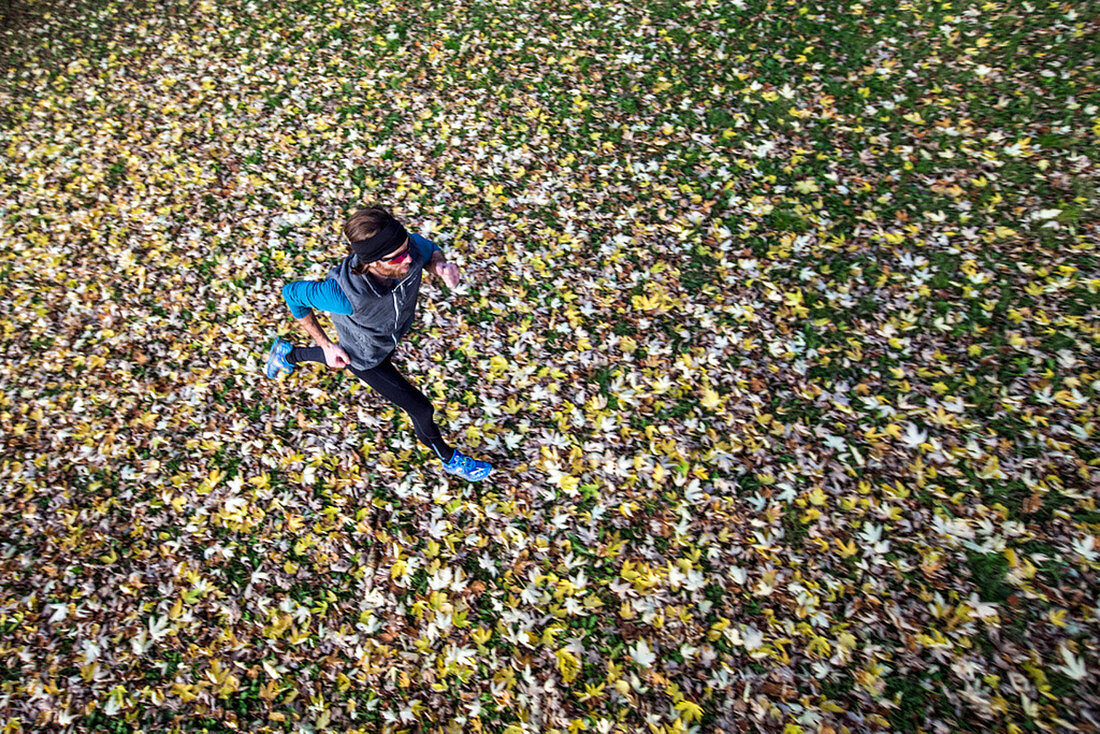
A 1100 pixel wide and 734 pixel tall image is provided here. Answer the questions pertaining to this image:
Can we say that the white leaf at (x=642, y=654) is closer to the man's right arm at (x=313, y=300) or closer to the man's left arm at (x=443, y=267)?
the man's left arm at (x=443, y=267)

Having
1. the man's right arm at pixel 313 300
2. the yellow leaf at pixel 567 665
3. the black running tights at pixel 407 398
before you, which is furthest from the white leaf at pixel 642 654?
the man's right arm at pixel 313 300

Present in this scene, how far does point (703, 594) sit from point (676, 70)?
765 centimetres

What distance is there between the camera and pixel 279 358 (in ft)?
18.4

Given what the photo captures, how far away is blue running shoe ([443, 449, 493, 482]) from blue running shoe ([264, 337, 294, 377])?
208 cm

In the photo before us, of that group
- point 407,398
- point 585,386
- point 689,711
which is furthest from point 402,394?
point 689,711

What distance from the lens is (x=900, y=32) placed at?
27.3 feet

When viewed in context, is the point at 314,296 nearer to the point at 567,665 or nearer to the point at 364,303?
the point at 364,303

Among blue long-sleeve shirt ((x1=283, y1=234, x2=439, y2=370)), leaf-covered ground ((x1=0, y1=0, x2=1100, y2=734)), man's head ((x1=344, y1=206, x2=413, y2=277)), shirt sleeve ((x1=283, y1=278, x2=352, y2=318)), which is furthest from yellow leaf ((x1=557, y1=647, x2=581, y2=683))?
man's head ((x1=344, y1=206, x2=413, y2=277))

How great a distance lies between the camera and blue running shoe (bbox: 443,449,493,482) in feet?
16.8

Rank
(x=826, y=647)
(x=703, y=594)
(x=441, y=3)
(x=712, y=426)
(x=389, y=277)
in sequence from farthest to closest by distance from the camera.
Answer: (x=441, y=3) < (x=712, y=426) < (x=703, y=594) < (x=826, y=647) < (x=389, y=277)

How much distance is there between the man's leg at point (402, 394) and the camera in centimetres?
446

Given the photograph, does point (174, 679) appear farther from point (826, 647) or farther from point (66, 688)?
point (826, 647)

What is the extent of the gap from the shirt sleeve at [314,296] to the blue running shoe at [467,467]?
1.87 meters

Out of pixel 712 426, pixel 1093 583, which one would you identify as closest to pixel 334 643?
pixel 712 426
